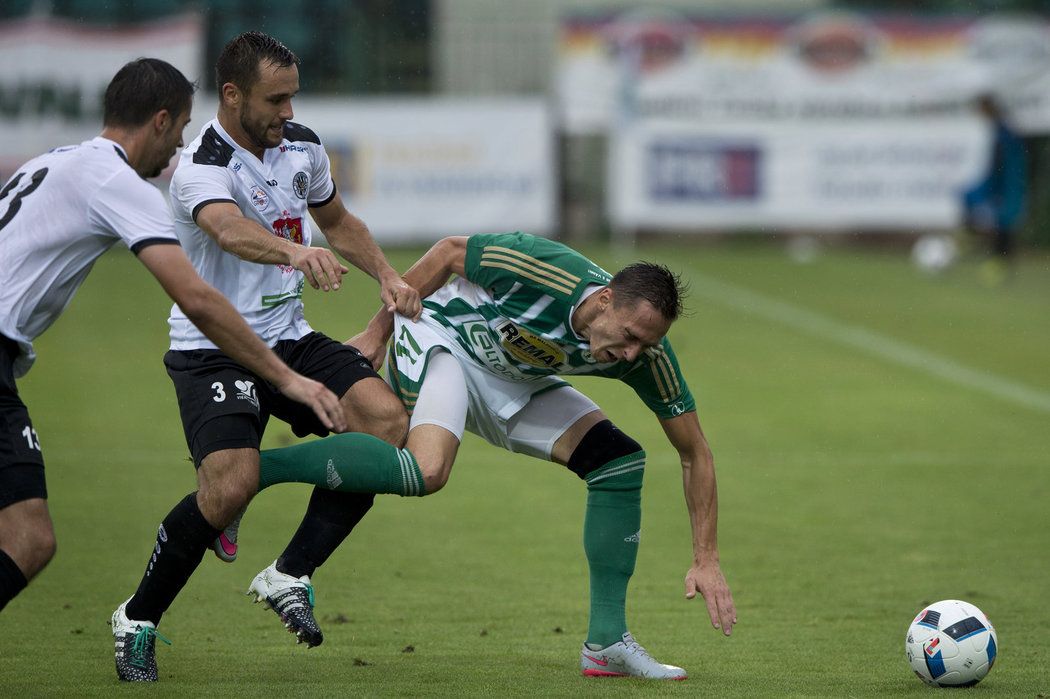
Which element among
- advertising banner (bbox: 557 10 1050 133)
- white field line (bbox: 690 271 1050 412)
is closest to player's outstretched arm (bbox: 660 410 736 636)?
white field line (bbox: 690 271 1050 412)

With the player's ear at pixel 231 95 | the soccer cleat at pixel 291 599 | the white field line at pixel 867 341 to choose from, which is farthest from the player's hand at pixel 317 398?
the white field line at pixel 867 341

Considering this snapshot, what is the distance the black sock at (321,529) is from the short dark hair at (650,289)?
1.16m

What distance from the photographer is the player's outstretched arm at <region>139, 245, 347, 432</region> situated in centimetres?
471

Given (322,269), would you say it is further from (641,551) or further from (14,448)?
(641,551)

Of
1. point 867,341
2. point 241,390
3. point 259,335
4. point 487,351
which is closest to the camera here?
point 241,390

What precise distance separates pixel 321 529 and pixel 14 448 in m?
1.19

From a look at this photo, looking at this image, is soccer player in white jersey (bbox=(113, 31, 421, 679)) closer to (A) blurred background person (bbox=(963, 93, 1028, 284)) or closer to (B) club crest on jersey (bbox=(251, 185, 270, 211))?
(B) club crest on jersey (bbox=(251, 185, 270, 211))

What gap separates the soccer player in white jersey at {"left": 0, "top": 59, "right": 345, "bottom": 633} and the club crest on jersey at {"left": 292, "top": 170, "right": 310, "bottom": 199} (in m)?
0.83

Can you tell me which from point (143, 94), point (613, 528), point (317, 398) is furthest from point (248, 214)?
point (613, 528)

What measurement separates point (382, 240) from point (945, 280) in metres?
8.23

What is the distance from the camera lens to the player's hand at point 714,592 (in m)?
5.33

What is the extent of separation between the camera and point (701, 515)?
554 centimetres

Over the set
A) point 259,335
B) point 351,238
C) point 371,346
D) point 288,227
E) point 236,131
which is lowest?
point 371,346

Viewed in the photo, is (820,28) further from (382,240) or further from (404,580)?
(404,580)
